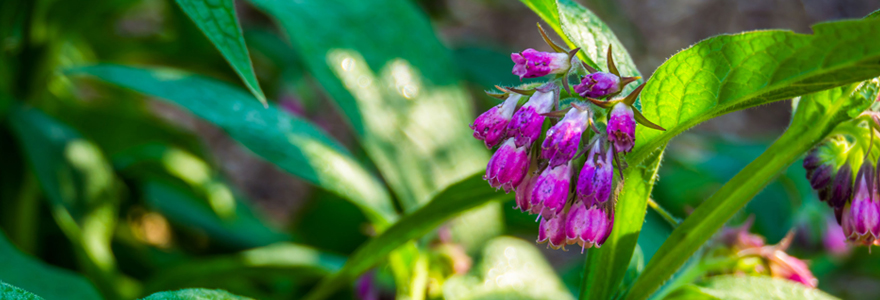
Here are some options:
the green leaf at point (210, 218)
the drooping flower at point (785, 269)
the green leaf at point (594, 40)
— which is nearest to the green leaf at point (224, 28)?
→ the green leaf at point (594, 40)

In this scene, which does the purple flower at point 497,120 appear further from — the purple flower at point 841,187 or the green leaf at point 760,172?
the purple flower at point 841,187

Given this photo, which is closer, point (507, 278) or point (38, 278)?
point (38, 278)

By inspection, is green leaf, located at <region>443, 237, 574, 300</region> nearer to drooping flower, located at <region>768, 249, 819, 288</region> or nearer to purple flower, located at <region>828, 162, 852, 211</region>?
drooping flower, located at <region>768, 249, 819, 288</region>

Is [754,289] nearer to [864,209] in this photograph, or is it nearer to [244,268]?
[864,209]

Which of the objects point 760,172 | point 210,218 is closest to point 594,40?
point 760,172

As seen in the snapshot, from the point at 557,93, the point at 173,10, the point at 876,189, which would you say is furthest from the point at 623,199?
the point at 173,10
